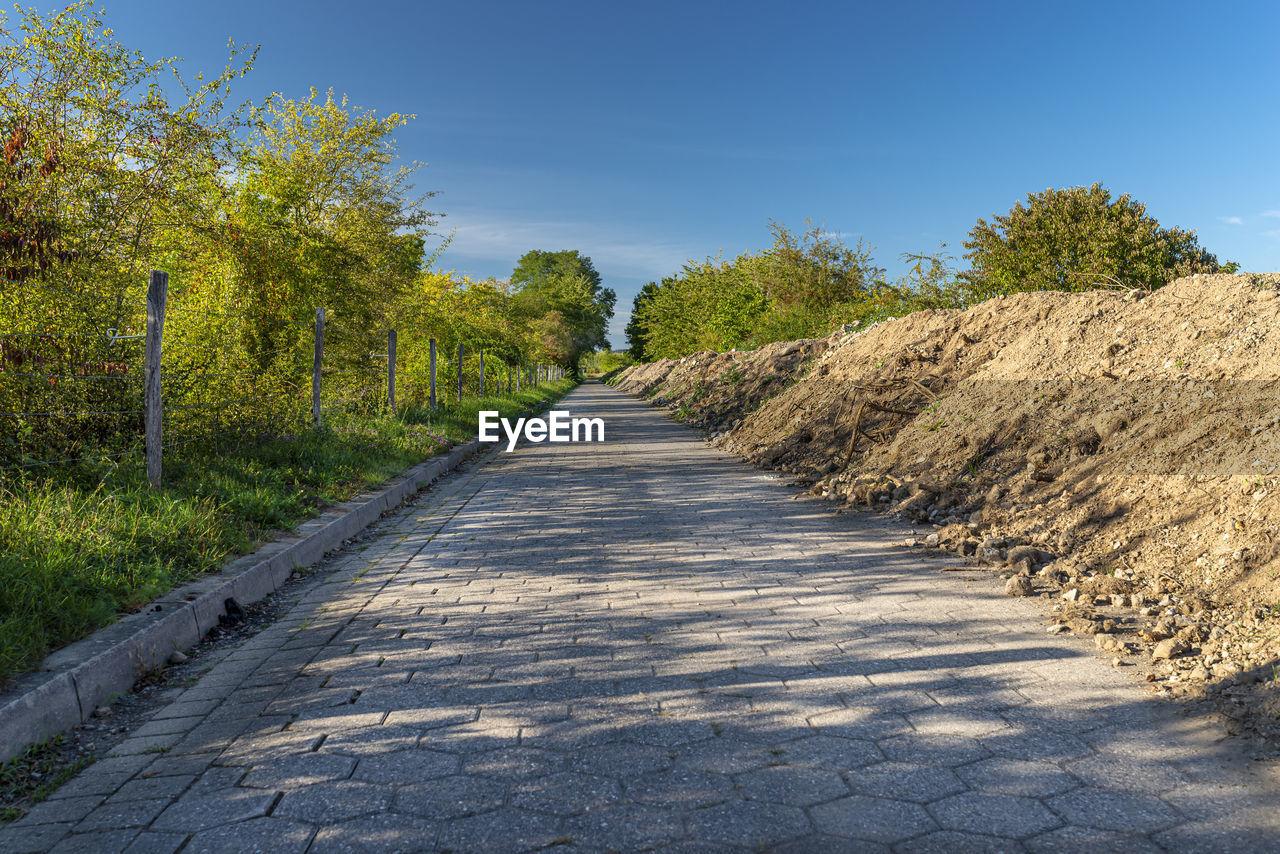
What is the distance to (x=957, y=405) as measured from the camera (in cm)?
959

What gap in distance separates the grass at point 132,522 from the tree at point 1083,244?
78.4 feet

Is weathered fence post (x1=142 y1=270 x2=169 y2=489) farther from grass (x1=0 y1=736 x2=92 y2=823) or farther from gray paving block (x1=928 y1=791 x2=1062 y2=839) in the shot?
gray paving block (x1=928 y1=791 x2=1062 y2=839)

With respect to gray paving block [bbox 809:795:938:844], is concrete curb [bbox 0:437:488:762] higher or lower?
higher

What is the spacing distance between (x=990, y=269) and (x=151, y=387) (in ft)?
93.0

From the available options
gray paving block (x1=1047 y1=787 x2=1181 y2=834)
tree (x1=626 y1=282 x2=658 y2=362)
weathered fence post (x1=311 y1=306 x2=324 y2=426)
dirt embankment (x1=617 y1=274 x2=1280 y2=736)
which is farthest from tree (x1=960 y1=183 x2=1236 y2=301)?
tree (x1=626 y1=282 x2=658 y2=362)

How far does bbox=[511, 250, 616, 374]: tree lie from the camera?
70750 mm

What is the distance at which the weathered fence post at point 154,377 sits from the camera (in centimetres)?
629

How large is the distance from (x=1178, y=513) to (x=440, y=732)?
16.8 feet

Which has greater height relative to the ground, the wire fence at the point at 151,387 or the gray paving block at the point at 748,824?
the wire fence at the point at 151,387

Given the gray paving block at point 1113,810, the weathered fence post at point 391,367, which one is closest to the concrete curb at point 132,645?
the gray paving block at point 1113,810

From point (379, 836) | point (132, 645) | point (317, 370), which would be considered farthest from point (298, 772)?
point (317, 370)

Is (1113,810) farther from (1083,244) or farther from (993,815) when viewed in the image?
(1083,244)

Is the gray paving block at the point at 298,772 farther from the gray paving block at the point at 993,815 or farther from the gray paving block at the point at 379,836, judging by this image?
the gray paving block at the point at 993,815

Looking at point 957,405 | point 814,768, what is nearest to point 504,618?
point 814,768
